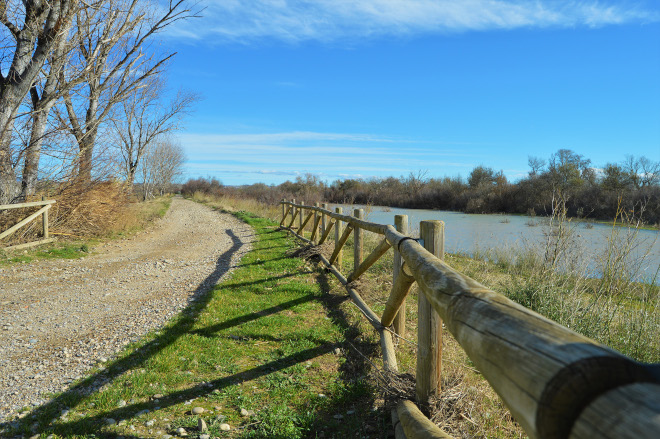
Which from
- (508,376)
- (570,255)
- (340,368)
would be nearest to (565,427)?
(508,376)

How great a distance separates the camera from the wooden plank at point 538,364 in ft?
2.59

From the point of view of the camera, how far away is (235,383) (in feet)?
12.8

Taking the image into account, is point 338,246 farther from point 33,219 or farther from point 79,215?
point 79,215

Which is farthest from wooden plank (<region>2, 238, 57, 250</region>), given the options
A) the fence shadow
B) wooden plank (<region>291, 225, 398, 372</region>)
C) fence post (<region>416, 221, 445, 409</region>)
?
fence post (<region>416, 221, 445, 409</region>)

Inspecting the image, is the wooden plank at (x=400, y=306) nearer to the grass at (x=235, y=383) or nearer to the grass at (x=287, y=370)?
the grass at (x=287, y=370)

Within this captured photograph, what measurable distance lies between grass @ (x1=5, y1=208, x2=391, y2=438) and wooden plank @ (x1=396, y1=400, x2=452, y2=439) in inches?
15.7

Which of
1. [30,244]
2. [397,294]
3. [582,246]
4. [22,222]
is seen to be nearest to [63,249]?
[30,244]

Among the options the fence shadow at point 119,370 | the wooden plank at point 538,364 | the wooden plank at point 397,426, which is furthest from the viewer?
the fence shadow at point 119,370

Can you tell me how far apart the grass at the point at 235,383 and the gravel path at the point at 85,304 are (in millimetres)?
398

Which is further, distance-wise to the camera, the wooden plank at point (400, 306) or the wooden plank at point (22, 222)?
the wooden plank at point (22, 222)

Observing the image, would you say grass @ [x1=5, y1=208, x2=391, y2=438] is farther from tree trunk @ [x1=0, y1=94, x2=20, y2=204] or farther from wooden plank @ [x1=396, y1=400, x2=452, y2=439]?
tree trunk @ [x1=0, y1=94, x2=20, y2=204]

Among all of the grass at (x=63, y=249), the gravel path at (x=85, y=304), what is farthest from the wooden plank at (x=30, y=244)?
the gravel path at (x=85, y=304)

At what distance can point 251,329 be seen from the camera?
532 centimetres

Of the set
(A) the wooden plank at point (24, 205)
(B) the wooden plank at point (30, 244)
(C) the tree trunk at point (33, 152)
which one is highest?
(C) the tree trunk at point (33, 152)
